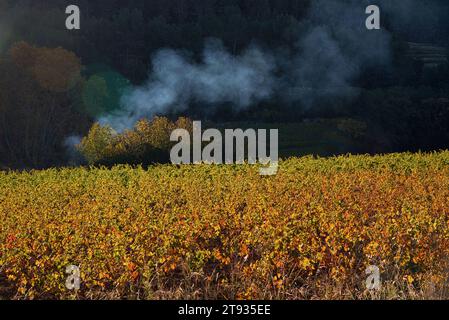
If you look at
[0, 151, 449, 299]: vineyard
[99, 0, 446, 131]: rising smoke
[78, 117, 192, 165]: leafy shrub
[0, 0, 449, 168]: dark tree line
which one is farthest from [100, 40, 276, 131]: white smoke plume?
[0, 151, 449, 299]: vineyard

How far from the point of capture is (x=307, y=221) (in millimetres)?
13539

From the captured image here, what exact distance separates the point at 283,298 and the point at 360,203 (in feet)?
20.6

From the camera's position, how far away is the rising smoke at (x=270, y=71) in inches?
2218

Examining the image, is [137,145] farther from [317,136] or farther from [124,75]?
[124,75]

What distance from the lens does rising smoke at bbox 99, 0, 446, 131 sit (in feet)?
185

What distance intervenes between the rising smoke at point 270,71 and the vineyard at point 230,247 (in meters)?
30.4

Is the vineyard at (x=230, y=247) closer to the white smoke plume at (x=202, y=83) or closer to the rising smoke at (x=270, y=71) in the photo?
the rising smoke at (x=270, y=71)

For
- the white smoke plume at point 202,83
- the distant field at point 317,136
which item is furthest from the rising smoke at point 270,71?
the distant field at point 317,136

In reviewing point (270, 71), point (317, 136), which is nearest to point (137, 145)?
point (317, 136)

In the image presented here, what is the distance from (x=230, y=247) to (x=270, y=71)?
191 ft

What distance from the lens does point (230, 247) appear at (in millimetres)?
12500

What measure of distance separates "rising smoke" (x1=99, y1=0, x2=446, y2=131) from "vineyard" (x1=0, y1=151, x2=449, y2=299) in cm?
3036

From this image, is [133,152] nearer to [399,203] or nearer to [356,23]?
[399,203]

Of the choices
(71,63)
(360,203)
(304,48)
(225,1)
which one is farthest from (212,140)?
(225,1)
